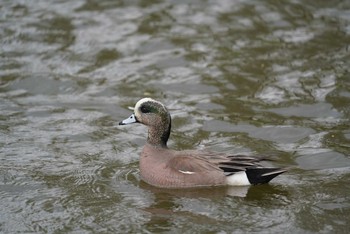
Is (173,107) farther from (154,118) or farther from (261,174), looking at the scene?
(261,174)

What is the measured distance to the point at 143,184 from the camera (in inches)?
334

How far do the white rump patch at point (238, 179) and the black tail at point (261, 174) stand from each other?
0.05 metres

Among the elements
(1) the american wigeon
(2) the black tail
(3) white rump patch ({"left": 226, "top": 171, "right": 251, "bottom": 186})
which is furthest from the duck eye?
(2) the black tail

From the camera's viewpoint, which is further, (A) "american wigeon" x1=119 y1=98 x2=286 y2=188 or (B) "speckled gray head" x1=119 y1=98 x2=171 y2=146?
(B) "speckled gray head" x1=119 y1=98 x2=171 y2=146

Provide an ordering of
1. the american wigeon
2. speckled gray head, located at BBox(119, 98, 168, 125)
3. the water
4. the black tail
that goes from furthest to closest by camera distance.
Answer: speckled gray head, located at BBox(119, 98, 168, 125) < the american wigeon < the black tail < the water

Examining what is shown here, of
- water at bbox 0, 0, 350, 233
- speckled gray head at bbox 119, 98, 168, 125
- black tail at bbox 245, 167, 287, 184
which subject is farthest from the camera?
speckled gray head at bbox 119, 98, 168, 125

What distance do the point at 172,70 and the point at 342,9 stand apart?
422cm

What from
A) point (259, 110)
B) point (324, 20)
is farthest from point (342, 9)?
point (259, 110)

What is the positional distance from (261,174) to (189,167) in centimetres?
83

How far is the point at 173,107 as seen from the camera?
1091 centimetres

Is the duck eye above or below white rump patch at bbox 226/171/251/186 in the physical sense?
above

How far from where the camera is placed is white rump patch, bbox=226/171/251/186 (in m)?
8.16

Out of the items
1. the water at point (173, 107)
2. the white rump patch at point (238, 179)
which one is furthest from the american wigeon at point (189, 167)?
the water at point (173, 107)

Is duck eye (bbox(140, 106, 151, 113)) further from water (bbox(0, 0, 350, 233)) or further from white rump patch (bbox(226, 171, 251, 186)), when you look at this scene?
white rump patch (bbox(226, 171, 251, 186))
